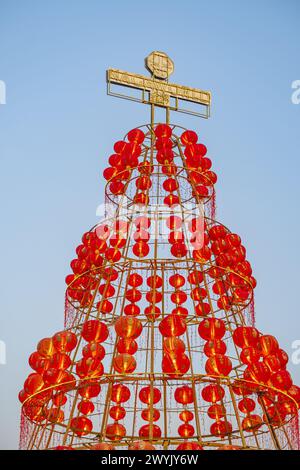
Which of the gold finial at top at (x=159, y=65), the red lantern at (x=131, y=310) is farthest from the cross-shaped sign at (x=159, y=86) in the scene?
the red lantern at (x=131, y=310)

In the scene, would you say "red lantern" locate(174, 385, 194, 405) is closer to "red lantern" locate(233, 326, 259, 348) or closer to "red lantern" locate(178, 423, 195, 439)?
"red lantern" locate(178, 423, 195, 439)

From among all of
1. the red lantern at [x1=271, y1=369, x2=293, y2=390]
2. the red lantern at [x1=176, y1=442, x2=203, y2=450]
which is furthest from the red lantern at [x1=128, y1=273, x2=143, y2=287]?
the red lantern at [x1=176, y1=442, x2=203, y2=450]

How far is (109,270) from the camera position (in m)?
9.71

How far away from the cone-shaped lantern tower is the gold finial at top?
0.03 metres

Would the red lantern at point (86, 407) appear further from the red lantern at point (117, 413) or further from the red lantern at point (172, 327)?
the red lantern at point (172, 327)

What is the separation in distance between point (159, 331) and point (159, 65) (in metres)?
5.86

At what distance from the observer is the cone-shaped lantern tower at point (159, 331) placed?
8242mm

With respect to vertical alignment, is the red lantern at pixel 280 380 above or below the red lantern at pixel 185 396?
below

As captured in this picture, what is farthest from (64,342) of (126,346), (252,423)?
(252,423)

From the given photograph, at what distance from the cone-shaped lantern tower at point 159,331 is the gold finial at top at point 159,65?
3cm

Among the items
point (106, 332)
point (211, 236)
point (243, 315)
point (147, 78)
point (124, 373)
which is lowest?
point (124, 373)
